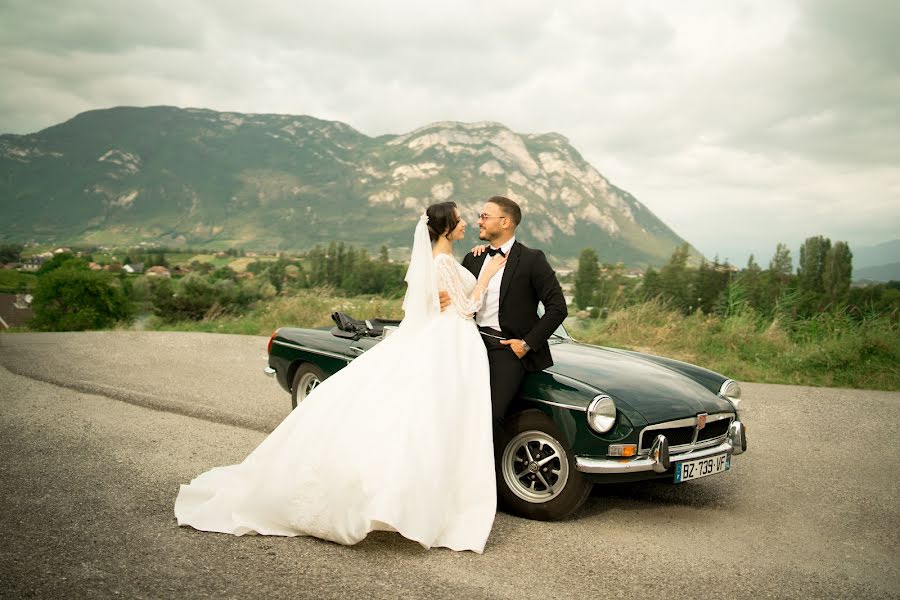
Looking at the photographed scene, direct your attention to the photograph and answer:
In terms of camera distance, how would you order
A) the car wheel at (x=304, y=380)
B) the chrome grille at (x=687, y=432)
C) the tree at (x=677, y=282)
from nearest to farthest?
the chrome grille at (x=687, y=432)
the car wheel at (x=304, y=380)
the tree at (x=677, y=282)

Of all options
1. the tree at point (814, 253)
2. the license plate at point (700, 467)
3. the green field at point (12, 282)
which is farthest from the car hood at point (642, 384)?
the green field at point (12, 282)

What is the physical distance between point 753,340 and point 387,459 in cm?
1073

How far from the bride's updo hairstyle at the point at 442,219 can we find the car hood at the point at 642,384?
1.27 metres

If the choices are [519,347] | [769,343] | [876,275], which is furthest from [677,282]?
[876,275]

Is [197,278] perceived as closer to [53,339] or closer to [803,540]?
[53,339]

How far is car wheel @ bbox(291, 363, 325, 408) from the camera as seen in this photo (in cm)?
666

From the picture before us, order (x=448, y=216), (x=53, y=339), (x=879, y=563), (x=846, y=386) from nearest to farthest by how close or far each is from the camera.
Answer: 1. (x=879, y=563)
2. (x=448, y=216)
3. (x=846, y=386)
4. (x=53, y=339)

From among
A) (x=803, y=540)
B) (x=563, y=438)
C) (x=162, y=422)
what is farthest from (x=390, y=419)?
(x=162, y=422)

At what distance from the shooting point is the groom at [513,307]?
452 cm

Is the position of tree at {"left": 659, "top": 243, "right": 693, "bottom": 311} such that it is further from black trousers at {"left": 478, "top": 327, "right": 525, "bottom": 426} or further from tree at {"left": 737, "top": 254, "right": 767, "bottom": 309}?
black trousers at {"left": 478, "top": 327, "right": 525, "bottom": 426}

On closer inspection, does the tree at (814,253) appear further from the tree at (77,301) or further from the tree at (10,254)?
the tree at (10,254)

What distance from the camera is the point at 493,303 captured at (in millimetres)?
4797

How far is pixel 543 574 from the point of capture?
358 cm

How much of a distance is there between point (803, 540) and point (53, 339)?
14592 millimetres
